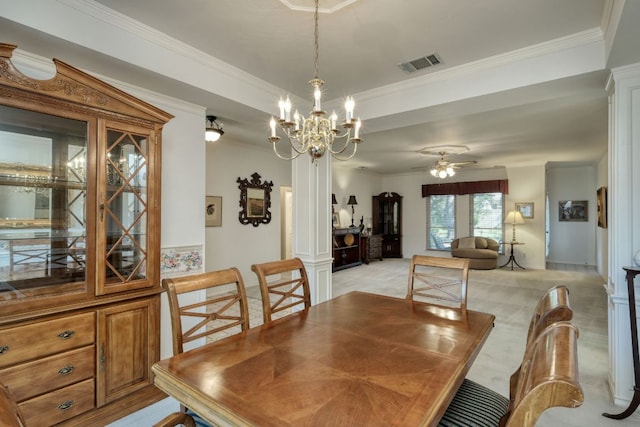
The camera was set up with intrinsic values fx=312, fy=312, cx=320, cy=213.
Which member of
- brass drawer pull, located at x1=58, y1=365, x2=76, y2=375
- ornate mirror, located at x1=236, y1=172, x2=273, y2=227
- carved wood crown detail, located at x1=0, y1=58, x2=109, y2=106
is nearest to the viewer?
carved wood crown detail, located at x1=0, y1=58, x2=109, y2=106

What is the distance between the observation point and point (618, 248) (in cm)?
233

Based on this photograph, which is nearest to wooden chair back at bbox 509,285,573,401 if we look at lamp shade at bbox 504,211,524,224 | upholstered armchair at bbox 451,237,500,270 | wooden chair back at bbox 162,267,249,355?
wooden chair back at bbox 162,267,249,355

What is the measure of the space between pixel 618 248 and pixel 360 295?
1.96m

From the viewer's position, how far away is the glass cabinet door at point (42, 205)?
1.87 metres

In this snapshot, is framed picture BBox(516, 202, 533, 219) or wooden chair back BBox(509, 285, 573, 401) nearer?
wooden chair back BBox(509, 285, 573, 401)

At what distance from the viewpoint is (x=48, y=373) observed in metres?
1.81

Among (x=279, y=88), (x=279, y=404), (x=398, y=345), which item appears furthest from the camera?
(x=279, y=88)

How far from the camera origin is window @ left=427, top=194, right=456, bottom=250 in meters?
9.09

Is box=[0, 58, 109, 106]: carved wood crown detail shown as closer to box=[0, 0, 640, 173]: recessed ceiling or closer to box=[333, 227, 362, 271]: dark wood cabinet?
box=[0, 0, 640, 173]: recessed ceiling

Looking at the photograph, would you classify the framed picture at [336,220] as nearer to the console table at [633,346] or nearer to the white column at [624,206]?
the white column at [624,206]

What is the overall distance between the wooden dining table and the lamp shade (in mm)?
7037

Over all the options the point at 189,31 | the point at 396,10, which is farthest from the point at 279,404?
the point at 189,31

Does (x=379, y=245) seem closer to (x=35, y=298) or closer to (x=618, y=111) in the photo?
(x=618, y=111)

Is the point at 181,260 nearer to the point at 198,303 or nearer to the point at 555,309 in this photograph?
the point at 198,303
